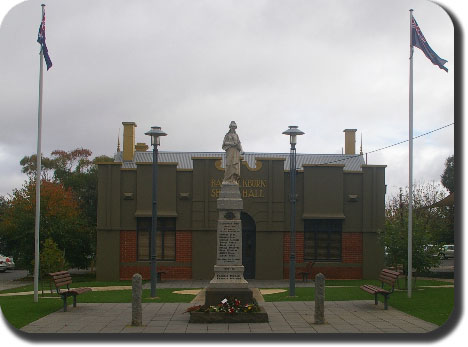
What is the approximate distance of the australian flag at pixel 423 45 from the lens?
1769cm

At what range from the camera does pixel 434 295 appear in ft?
61.4

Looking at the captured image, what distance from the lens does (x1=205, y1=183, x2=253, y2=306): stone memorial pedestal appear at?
1468 centimetres

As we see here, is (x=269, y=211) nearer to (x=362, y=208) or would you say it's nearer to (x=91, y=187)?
(x=362, y=208)

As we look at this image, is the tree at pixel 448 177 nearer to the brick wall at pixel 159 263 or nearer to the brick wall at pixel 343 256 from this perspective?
the brick wall at pixel 343 256

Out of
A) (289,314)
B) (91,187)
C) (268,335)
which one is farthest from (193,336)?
(91,187)

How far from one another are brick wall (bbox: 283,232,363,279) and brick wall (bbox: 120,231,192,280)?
4672 millimetres

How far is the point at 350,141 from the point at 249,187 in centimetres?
839

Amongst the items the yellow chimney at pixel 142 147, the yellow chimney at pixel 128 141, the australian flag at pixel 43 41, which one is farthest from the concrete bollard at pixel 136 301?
the yellow chimney at pixel 142 147

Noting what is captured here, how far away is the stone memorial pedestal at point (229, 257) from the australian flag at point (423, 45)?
7571mm

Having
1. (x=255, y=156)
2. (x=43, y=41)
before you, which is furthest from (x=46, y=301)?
(x=255, y=156)

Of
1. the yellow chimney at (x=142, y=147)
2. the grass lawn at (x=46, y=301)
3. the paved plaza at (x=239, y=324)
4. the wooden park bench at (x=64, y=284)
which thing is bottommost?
the grass lawn at (x=46, y=301)

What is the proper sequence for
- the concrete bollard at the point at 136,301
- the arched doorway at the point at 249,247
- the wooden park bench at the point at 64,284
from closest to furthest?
the concrete bollard at the point at 136,301, the wooden park bench at the point at 64,284, the arched doorway at the point at 249,247

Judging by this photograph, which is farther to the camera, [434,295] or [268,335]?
[434,295]

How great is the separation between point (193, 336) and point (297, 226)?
638 inches
